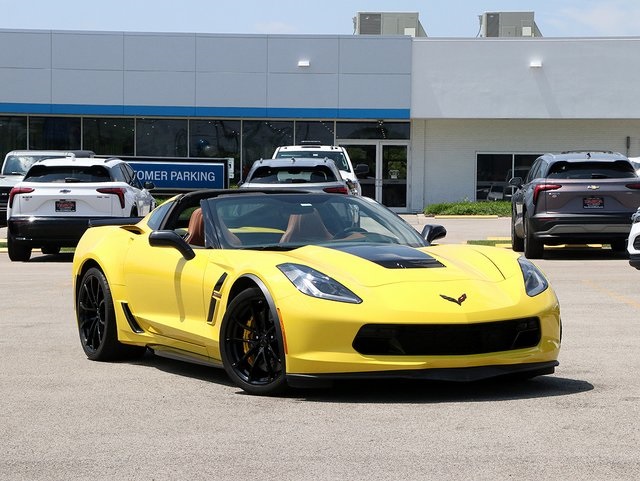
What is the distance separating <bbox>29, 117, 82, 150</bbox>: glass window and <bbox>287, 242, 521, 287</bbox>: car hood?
36475 millimetres

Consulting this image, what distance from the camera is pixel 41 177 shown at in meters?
20.6

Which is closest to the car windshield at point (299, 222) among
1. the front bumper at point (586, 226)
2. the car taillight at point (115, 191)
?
the front bumper at point (586, 226)

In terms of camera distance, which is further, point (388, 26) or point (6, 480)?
point (388, 26)

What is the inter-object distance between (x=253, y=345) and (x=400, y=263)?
1.03m

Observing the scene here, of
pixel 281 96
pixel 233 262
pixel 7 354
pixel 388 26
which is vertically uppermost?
pixel 388 26

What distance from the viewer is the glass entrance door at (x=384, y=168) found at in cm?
4362

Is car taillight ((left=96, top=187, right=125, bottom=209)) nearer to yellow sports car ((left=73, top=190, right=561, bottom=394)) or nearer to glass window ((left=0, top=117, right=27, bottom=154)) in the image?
yellow sports car ((left=73, top=190, right=561, bottom=394))

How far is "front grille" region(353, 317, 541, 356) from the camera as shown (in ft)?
24.4

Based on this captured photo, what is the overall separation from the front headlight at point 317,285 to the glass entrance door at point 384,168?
35895 mm

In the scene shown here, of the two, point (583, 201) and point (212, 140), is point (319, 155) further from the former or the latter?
point (212, 140)

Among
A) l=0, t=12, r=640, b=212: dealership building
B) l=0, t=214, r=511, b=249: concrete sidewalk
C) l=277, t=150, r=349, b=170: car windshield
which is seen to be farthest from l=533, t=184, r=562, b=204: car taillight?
l=0, t=12, r=640, b=212: dealership building

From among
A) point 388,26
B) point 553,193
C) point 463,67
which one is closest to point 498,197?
point 463,67

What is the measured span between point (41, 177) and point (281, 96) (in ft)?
73.5

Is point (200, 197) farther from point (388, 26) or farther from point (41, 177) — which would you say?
point (388, 26)
